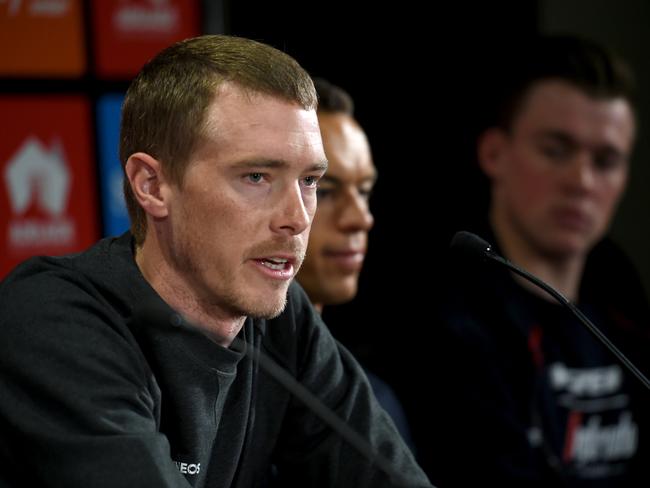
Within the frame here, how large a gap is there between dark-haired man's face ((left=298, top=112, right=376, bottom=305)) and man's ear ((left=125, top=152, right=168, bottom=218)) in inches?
25.6

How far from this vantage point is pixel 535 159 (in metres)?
2.32

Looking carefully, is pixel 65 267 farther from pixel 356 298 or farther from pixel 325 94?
pixel 356 298

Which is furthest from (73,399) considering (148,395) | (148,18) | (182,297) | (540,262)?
(148,18)

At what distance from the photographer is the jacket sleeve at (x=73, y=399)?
0.95 meters

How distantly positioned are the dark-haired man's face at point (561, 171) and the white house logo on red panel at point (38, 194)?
101 centimetres

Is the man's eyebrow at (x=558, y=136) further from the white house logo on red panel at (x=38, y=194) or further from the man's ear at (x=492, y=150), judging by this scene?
the white house logo on red panel at (x=38, y=194)

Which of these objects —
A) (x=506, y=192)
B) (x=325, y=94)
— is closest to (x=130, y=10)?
(x=325, y=94)

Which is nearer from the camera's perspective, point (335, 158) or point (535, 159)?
point (335, 158)

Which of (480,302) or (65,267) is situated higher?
(65,267)

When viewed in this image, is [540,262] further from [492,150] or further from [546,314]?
[492,150]

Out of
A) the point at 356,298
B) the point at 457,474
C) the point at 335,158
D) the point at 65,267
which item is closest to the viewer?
the point at 65,267

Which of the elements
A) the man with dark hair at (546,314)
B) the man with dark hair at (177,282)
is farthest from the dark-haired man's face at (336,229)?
the man with dark hair at (177,282)

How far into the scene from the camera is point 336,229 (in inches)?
69.5

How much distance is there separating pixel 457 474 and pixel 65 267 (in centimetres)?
116
